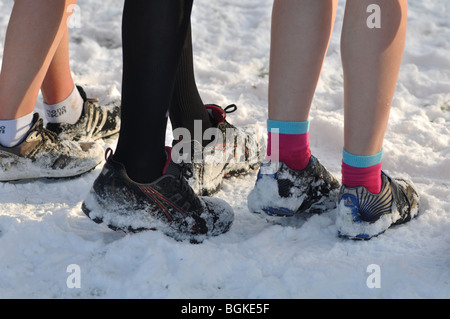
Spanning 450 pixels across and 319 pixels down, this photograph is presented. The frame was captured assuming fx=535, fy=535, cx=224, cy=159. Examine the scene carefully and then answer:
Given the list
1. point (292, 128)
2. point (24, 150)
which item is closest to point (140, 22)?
point (292, 128)

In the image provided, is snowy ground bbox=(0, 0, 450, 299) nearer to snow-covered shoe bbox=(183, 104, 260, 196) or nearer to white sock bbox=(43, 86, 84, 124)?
snow-covered shoe bbox=(183, 104, 260, 196)

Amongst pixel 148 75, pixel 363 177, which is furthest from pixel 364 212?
pixel 148 75

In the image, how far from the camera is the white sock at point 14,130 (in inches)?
77.1

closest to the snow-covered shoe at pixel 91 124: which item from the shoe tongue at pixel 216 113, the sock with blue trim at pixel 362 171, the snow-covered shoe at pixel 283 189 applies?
the shoe tongue at pixel 216 113

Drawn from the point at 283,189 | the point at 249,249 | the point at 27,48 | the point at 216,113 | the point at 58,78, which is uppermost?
the point at 27,48

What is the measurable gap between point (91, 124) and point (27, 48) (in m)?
0.55

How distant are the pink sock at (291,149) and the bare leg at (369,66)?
0.17 meters

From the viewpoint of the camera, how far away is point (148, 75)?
1491mm

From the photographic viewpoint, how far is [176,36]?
4.91 feet

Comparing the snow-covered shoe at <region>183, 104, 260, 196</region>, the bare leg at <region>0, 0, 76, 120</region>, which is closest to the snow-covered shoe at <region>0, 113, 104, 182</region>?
the bare leg at <region>0, 0, 76, 120</region>

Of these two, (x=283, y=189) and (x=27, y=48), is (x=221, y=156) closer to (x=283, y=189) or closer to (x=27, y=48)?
(x=283, y=189)

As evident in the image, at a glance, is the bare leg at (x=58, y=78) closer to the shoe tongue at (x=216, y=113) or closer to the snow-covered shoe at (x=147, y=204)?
the shoe tongue at (x=216, y=113)

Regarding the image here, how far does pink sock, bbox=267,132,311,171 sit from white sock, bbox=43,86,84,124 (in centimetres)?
98
